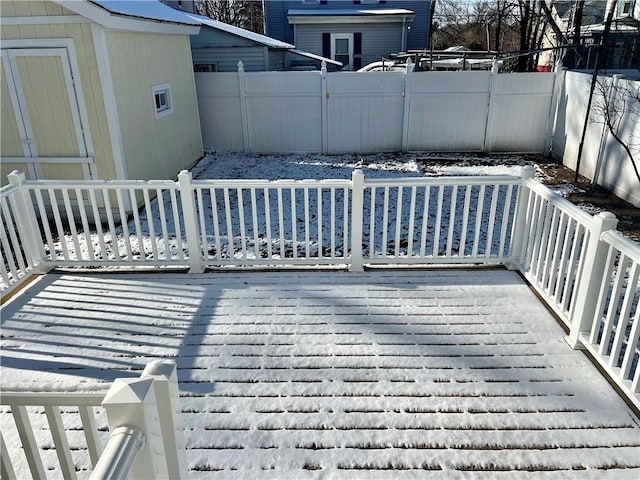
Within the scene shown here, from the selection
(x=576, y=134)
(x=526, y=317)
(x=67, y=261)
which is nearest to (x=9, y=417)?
(x=67, y=261)

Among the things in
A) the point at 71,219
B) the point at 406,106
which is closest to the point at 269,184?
the point at 71,219

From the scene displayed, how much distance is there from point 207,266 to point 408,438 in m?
2.38

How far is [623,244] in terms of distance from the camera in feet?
8.08

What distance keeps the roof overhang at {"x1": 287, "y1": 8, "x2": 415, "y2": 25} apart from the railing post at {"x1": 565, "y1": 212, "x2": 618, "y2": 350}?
14.3 meters

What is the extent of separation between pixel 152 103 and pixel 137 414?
6376 mm

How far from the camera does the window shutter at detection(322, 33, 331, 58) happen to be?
15.9 meters

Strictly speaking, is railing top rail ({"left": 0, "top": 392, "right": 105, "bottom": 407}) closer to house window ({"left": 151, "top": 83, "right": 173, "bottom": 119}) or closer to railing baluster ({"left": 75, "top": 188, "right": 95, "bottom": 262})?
railing baluster ({"left": 75, "top": 188, "right": 95, "bottom": 262})

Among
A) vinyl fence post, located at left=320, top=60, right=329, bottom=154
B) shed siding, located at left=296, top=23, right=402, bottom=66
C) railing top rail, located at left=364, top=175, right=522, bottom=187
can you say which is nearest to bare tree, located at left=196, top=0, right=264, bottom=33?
Answer: shed siding, located at left=296, top=23, right=402, bottom=66

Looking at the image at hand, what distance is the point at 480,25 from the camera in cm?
2538

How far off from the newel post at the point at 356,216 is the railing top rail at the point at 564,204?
129 centimetres

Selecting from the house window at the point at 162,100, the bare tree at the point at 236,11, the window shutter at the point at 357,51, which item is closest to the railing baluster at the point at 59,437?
the house window at the point at 162,100

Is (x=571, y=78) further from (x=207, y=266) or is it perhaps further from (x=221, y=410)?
(x=221, y=410)

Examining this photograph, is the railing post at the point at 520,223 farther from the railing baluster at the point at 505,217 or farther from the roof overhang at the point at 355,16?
the roof overhang at the point at 355,16

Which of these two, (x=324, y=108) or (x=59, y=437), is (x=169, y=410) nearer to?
(x=59, y=437)
